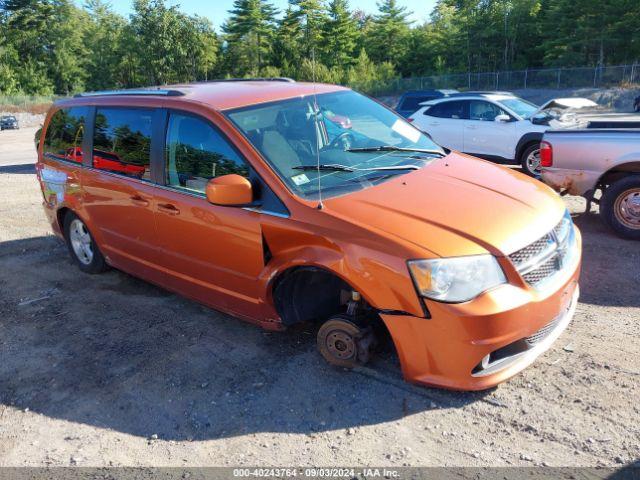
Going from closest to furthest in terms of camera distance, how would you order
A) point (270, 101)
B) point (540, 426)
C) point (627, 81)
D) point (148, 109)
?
point (540, 426) → point (270, 101) → point (148, 109) → point (627, 81)

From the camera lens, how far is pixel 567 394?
10.7 ft

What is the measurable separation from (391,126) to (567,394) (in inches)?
96.8

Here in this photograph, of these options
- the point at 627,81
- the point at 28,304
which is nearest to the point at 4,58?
the point at 627,81

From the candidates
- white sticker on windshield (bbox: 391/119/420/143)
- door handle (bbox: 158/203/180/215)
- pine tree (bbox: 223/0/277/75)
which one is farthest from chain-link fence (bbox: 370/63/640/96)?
door handle (bbox: 158/203/180/215)

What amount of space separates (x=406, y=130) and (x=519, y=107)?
7.74 meters

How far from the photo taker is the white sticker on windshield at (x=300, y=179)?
11.9ft

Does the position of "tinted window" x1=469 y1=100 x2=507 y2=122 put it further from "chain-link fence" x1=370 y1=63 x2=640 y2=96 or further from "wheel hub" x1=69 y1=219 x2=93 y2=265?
"chain-link fence" x1=370 y1=63 x2=640 y2=96

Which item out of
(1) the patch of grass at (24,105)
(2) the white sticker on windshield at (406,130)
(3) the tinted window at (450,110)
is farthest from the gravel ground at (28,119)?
(2) the white sticker on windshield at (406,130)

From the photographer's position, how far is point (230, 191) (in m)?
3.53

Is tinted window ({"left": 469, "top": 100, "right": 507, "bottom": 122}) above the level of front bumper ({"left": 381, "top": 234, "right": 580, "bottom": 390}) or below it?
above

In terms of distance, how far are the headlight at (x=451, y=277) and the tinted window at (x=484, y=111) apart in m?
8.99

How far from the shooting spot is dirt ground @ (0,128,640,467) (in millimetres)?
2938

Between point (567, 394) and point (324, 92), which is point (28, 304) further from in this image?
point (567, 394)

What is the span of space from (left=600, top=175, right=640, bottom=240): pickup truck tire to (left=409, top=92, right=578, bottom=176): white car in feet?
14.3
